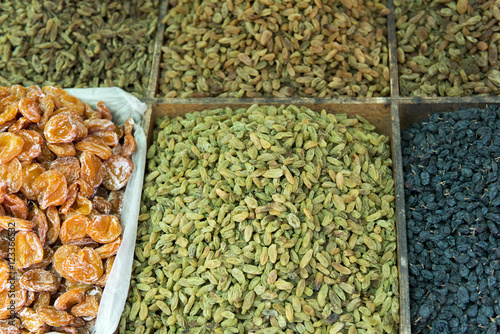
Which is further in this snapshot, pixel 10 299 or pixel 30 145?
pixel 30 145

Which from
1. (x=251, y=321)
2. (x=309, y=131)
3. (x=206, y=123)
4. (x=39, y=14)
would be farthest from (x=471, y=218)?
(x=39, y=14)

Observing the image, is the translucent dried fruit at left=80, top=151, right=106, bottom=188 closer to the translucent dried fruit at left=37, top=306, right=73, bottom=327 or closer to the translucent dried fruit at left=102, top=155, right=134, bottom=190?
the translucent dried fruit at left=102, top=155, right=134, bottom=190

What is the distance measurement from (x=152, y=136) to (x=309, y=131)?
0.85 metres

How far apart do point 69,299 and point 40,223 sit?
34cm

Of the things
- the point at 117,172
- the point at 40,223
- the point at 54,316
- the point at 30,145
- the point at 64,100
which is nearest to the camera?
the point at 54,316

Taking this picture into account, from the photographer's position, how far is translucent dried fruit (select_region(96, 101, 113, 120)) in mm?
2430

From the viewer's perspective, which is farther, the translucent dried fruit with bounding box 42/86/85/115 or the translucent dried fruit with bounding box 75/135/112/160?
the translucent dried fruit with bounding box 42/86/85/115

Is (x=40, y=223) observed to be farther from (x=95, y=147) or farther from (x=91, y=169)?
(x=95, y=147)

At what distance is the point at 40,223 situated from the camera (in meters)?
1.97

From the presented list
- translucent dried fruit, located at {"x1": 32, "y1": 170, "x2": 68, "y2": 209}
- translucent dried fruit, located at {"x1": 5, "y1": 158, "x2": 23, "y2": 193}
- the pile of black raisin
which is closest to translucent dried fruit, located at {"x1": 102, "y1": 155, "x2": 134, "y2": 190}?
translucent dried fruit, located at {"x1": 32, "y1": 170, "x2": 68, "y2": 209}

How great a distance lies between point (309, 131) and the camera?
223cm

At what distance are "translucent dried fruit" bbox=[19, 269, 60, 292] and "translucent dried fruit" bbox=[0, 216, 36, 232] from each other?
0.18m

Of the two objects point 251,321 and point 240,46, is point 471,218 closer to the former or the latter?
point 251,321

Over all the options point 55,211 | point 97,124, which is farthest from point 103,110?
point 55,211
